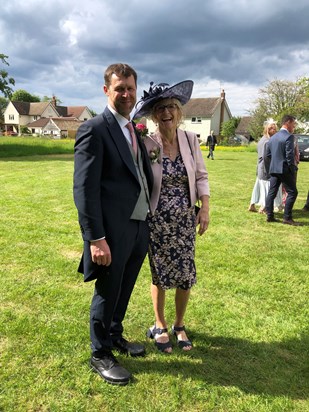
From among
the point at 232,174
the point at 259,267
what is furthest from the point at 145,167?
the point at 232,174

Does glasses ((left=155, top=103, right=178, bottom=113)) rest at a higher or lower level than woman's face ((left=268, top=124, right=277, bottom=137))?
lower

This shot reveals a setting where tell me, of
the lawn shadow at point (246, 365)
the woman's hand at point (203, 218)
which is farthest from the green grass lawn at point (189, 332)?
the woman's hand at point (203, 218)

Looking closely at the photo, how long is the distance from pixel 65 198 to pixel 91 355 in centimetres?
637

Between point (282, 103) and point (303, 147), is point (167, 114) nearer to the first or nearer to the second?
point (303, 147)

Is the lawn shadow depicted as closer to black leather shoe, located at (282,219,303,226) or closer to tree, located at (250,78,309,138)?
black leather shoe, located at (282,219,303,226)

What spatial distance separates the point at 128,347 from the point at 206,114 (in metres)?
52.4

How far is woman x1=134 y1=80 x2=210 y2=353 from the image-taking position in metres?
2.70

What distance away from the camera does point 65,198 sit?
8.73 metres

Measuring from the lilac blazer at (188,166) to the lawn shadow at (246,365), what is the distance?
1297 mm


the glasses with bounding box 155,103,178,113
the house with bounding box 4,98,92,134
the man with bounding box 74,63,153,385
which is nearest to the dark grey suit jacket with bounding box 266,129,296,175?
the glasses with bounding box 155,103,178,113

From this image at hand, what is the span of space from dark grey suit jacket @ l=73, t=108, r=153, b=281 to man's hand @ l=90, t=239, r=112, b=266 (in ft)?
0.17

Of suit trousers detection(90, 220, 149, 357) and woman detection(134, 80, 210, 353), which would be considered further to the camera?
woman detection(134, 80, 210, 353)

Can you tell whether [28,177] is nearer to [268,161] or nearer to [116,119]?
[268,161]

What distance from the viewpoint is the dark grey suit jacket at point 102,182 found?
2.19 metres
